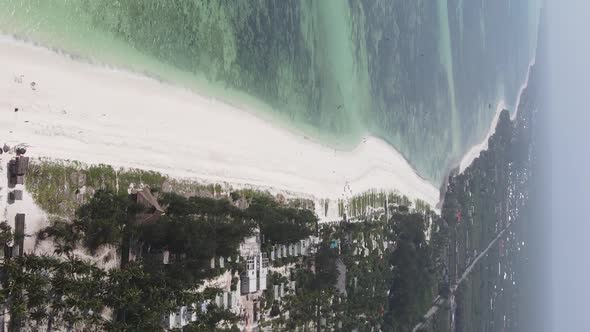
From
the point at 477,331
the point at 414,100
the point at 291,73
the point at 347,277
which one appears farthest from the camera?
the point at 477,331

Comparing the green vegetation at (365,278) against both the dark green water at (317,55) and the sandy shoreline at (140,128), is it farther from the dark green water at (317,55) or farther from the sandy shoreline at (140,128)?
the dark green water at (317,55)

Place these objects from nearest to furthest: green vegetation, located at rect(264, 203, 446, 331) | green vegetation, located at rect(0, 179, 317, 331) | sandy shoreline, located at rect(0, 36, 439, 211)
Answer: green vegetation, located at rect(0, 179, 317, 331) → sandy shoreline, located at rect(0, 36, 439, 211) → green vegetation, located at rect(264, 203, 446, 331)

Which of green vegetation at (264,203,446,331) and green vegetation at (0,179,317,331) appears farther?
green vegetation at (264,203,446,331)

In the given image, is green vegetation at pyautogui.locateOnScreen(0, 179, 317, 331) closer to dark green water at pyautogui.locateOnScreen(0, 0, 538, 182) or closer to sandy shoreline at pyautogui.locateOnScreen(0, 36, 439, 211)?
sandy shoreline at pyautogui.locateOnScreen(0, 36, 439, 211)

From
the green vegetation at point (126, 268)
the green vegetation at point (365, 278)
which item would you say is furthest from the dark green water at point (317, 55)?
the green vegetation at point (365, 278)

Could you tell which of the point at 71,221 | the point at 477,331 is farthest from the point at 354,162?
the point at 477,331

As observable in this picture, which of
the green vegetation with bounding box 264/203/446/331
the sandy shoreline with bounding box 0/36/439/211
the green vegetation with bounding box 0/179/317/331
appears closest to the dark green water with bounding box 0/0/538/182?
the sandy shoreline with bounding box 0/36/439/211

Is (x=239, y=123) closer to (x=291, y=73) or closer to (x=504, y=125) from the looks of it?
(x=291, y=73)
